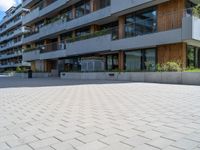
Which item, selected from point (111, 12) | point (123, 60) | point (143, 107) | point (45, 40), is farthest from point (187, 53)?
point (45, 40)

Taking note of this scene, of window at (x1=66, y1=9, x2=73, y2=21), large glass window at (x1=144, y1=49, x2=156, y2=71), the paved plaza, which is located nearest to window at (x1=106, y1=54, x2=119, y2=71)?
large glass window at (x1=144, y1=49, x2=156, y2=71)

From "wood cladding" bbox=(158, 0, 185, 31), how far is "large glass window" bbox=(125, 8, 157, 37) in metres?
0.63

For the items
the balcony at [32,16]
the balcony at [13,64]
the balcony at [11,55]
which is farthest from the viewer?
the balcony at [11,55]

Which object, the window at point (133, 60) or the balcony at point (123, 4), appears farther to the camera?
the window at point (133, 60)

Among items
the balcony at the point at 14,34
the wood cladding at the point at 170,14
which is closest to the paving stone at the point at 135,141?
the wood cladding at the point at 170,14

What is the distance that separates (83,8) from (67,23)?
3208mm

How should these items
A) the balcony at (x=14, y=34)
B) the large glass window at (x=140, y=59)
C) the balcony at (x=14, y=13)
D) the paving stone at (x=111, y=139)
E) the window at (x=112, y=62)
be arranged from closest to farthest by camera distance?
1. the paving stone at (x=111, y=139)
2. the large glass window at (x=140, y=59)
3. the window at (x=112, y=62)
4. the balcony at (x=14, y=34)
5. the balcony at (x=14, y=13)

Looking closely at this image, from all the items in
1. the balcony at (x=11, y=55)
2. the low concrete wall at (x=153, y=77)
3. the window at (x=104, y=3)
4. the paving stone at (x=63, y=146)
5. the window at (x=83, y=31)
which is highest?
the window at (x=104, y=3)

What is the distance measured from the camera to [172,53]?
18.6m

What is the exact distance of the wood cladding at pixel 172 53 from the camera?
17922 mm

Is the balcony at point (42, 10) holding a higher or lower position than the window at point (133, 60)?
higher

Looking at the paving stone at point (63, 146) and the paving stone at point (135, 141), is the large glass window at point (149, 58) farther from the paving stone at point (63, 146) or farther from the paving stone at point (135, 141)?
the paving stone at point (63, 146)

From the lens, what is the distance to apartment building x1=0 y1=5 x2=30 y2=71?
59406 millimetres

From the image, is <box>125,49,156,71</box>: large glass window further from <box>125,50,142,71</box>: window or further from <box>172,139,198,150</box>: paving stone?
<box>172,139,198,150</box>: paving stone
